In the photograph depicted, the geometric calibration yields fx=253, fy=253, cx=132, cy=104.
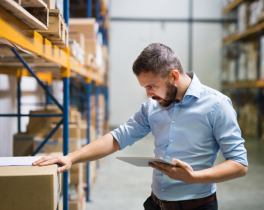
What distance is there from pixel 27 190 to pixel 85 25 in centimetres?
298

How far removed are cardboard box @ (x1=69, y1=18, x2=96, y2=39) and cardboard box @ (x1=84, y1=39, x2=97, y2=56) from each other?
0.59 ft

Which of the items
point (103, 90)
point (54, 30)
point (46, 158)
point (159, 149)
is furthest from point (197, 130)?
point (103, 90)

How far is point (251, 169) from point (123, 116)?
565 centimetres

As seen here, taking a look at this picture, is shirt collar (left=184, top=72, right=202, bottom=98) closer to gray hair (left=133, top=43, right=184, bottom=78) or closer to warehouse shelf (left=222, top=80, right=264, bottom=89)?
gray hair (left=133, top=43, right=184, bottom=78)

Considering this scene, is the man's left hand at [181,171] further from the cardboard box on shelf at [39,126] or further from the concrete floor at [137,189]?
the concrete floor at [137,189]

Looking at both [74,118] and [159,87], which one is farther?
[74,118]

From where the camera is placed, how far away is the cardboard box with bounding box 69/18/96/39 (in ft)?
12.3

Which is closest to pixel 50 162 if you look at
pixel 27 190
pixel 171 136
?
pixel 27 190

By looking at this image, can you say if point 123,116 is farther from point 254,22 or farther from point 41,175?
point 41,175

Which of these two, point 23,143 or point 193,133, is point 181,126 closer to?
point 193,133

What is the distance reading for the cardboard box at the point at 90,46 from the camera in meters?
3.75

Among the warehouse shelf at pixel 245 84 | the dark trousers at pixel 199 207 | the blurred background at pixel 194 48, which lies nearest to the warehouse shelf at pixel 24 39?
the dark trousers at pixel 199 207

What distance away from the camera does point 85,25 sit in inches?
148

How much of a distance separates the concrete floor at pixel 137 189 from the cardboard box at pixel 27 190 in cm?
258
